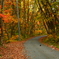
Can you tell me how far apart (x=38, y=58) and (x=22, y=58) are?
129 centimetres

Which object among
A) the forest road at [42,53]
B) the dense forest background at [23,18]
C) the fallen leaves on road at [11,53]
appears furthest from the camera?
the dense forest background at [23,18]

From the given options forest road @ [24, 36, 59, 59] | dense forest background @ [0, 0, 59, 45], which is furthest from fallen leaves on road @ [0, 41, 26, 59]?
dense forest background @ [0, 0, 59, 45]

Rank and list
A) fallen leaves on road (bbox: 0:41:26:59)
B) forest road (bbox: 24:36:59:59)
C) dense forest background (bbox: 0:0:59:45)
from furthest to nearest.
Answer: dense forest background (bbox: 0:0:59:45) < fallen leaves on road (bbox: 0:41:26:59) < forest road (bbox: 24:36:59:59)

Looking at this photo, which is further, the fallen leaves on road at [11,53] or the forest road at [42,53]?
the fallen leaves on road at [11,53]

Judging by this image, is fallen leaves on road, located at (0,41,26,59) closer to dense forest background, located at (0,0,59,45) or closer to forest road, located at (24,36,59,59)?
forest road, located at (24,36,59,59)

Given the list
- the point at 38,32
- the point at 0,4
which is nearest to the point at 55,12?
the point at 0,4

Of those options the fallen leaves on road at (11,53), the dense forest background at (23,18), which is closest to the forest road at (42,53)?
the fallen leaves on road at (11,53)

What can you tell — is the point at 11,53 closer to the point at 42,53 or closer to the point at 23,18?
the point at 42,53

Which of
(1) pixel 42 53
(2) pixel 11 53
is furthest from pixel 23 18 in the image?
(1) pixel 42 53

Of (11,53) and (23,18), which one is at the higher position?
(23,18)

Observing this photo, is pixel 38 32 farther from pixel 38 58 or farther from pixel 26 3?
pixel 38 58

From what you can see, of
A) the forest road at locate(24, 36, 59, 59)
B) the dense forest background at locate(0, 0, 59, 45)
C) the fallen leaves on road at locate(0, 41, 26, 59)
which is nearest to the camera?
the forest road at locate(24, 36, 59, 59)

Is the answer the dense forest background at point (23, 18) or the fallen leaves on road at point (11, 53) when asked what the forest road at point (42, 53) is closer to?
the fallen leaves on road at point (11, 53)

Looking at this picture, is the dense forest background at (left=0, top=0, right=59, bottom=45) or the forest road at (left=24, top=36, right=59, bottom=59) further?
the dense forest background at (left=0, top=0, right=59, bottom=45)
